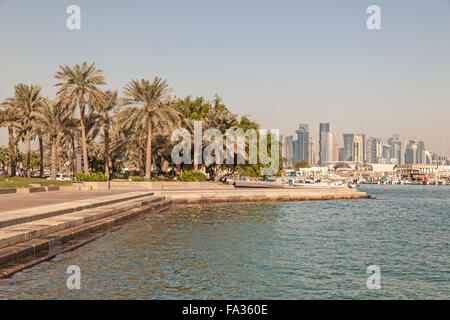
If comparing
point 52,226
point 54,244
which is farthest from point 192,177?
point 54,244

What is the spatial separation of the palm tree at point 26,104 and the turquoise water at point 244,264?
4803 cm

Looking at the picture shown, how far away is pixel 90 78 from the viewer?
200ft

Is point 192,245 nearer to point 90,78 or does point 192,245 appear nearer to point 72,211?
point 72,211

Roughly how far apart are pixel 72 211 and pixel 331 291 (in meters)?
17.0

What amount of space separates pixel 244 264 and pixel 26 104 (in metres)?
61.8

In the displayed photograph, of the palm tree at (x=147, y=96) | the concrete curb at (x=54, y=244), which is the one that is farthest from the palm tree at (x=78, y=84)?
the concrete curb at (x=54, y=244)

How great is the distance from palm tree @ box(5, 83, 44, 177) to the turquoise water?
158ft

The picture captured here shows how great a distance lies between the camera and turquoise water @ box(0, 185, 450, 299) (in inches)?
531

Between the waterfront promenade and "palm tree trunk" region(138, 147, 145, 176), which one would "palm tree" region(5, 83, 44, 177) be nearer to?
"palm tree trunk" region(138, 147, 145, 176)

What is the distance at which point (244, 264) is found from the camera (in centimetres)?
1756

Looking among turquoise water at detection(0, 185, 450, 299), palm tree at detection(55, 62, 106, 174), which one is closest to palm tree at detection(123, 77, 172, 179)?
palm tree at detection(55, 62, 106, 174)

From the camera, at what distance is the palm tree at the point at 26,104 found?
229ft
